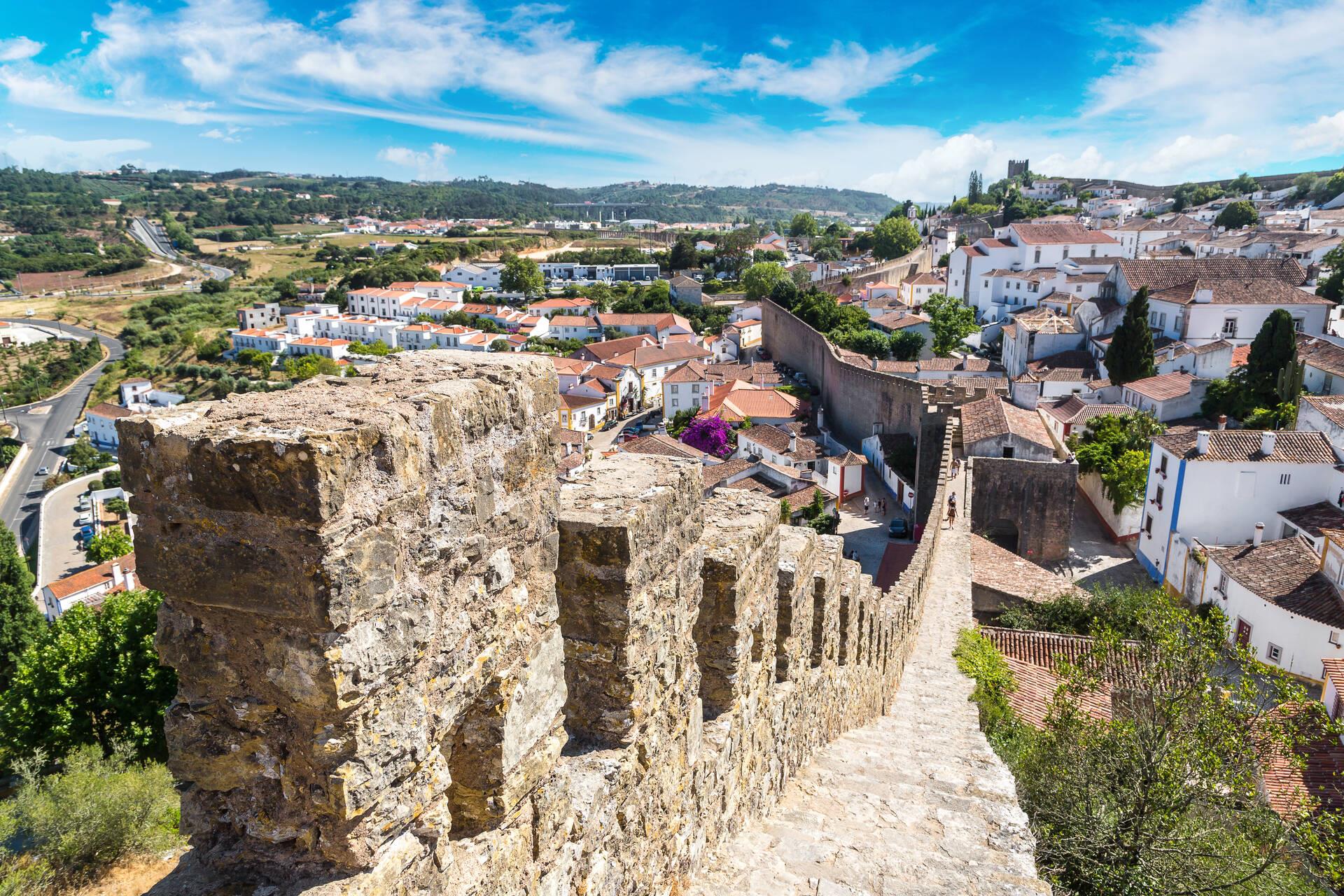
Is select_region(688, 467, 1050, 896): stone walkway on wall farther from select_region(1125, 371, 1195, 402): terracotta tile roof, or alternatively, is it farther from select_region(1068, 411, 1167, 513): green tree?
select_region(1125, 371, 1195, 402): terracotta tile roof

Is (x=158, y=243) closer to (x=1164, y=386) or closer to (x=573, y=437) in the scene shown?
(x=573, y=437)

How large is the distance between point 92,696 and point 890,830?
45.9ft

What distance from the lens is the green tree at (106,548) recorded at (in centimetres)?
3481

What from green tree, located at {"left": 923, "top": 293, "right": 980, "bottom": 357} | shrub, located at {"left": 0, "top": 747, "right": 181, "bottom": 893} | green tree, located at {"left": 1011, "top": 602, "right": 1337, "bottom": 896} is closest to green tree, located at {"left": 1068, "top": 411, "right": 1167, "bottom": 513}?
green tree, located at {"left": 1011, "top": 602, "right": 1337, "bottom": 896}

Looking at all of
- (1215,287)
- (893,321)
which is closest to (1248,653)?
(1215,287)

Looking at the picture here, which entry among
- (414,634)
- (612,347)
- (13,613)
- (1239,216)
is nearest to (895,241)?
(1239,216)

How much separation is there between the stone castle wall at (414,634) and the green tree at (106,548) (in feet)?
128

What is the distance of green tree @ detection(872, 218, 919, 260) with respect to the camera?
75.9 m

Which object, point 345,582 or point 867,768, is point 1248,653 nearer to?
Result: point 867,768

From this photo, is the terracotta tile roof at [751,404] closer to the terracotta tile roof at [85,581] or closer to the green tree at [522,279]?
the terracotta tile roof at [85,581]

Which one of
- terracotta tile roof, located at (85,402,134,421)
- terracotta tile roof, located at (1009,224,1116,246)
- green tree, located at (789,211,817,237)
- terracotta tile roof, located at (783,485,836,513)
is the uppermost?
green tree, located at (789,211,817,237)

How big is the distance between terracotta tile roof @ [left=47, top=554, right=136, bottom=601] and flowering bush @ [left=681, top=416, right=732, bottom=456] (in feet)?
75.2

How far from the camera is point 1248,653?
31.2ft

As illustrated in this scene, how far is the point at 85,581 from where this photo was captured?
93.5 feet
